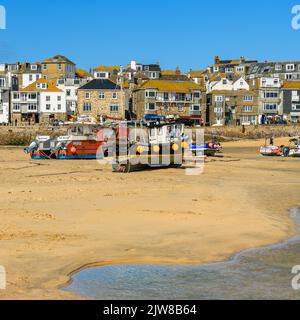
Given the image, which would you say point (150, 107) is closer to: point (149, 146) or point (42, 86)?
point (42, 86)

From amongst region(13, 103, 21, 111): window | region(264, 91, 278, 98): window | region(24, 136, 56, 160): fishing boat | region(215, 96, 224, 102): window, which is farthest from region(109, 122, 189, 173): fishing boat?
region(264, 91, 278, 98): window

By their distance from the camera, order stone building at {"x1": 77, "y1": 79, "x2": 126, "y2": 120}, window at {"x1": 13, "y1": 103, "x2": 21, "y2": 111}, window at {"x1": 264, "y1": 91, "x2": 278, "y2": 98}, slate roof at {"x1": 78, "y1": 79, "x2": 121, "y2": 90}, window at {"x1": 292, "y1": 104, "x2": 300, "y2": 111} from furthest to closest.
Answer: window at {"x1": 292, "y1": 104, "x2": 300, "y2": 111}, window at {"x1": 264, "y1": 91, "x2": 278, "y2": 98}, window at {"x1": 13, "y1": 103, "x2": 21, "y2": 111}, slate roof at {"x1": 78, "y1": 79, "x2": 121, "y2": 90}, stone building at {"x1": 77, "y1": 79, "x2": 126, "y2": 120}

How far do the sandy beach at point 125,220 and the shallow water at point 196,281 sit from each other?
17.7 inches

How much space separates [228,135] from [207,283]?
63077 millimetres

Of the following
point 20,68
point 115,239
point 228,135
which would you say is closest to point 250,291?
point 115,239

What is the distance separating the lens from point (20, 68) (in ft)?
378

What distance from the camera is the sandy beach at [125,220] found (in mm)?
12219

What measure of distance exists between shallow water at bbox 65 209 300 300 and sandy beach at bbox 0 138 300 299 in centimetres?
45

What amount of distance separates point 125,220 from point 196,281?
5570mm

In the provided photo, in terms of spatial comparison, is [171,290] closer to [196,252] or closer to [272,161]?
[196,252]

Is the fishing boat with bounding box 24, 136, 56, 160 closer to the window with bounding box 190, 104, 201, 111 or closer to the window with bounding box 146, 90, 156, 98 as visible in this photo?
the window with bounding box 146, 90, 156, 98

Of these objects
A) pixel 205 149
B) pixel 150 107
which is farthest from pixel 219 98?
pixel 205 149

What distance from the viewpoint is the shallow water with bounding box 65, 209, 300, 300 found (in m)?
10.4
